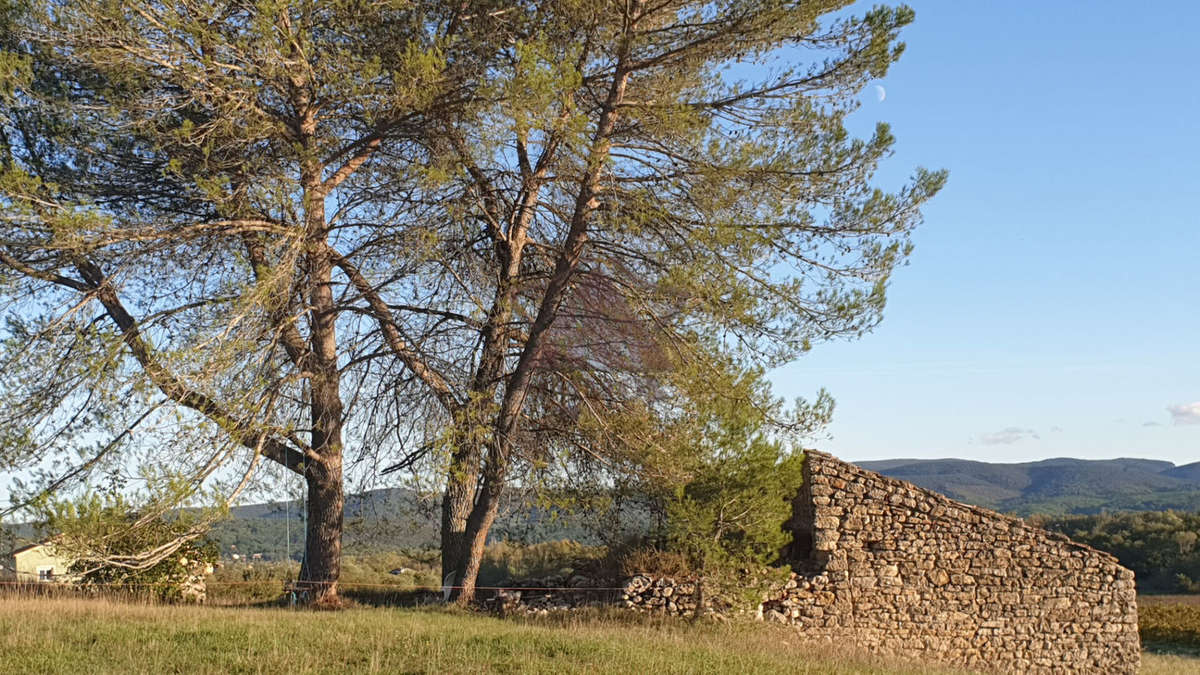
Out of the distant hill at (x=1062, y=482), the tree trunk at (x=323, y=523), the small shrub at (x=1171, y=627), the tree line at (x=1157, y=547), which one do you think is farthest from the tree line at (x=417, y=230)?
the distant hill at (x=1062, y=482)

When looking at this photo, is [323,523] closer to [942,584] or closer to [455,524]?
[455,524]

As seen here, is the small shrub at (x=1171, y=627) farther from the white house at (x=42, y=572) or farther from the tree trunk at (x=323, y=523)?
the white house at (x=42, y=572)

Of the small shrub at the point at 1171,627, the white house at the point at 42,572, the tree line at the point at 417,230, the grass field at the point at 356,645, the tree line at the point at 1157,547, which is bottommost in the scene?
the small shrub at the point at 1171,627

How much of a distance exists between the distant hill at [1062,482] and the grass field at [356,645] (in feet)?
252

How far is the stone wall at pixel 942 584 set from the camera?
47.0 feet

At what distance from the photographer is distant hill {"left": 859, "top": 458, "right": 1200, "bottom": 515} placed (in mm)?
87812

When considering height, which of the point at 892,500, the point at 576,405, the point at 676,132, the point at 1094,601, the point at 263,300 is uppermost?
the point at 676,132

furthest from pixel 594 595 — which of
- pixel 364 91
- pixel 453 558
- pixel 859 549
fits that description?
pixel 364 91

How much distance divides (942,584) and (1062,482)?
103m

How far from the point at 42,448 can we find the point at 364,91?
6268mm

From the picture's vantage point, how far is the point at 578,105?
Answer: 14492 mm

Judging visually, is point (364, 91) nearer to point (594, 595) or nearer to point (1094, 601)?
point (594, 595)

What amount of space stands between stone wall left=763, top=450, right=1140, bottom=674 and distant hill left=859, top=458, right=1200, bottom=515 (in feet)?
227

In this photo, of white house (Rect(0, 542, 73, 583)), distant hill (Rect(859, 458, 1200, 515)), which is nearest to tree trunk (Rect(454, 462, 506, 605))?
white house (Rect(0, 542, 73, 583))
